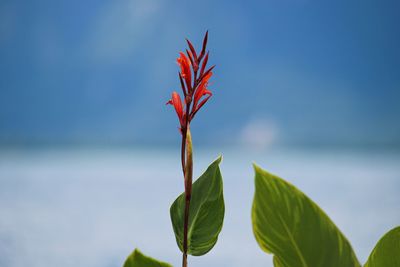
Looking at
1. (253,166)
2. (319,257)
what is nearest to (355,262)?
(319,257)

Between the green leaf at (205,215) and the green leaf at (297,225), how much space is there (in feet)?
0.47

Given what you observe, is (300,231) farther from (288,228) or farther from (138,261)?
(138,261)

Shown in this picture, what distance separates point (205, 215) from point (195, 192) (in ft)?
0.12

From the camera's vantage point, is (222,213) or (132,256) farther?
(222,213)

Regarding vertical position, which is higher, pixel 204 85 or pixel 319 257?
pixel 204 85

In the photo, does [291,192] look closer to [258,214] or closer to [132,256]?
[258,214]

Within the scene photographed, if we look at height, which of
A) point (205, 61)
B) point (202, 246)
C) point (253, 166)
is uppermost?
point (205, 61)

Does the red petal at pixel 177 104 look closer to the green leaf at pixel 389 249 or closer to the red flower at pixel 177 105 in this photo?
the red flower at pixel 177 105

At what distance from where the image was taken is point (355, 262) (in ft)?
1.48

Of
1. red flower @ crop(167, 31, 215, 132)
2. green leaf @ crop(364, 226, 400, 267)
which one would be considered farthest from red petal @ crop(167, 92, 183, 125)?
green leaf @ crop(364, 226, 400, 267)

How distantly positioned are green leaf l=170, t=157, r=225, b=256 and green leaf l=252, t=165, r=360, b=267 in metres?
0.14

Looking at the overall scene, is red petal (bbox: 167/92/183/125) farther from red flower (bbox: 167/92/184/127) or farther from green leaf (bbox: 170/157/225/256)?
green leaf (bbox: 170/157/225/256)

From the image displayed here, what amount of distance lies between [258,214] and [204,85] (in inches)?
6.6

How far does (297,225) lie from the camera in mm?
449
